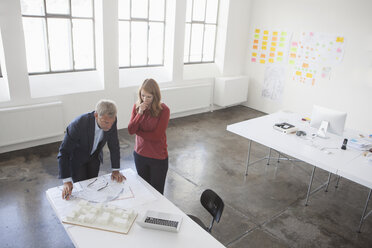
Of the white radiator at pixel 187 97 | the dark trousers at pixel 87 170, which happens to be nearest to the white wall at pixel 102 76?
the white radiator at pixel 187 97

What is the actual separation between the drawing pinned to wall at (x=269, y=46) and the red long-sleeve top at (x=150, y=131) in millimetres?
5283

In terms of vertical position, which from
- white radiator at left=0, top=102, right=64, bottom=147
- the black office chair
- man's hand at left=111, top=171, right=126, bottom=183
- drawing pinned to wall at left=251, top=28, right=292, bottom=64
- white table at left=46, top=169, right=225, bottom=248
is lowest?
white radiator at left=0, top=102, right=64, bottom=147

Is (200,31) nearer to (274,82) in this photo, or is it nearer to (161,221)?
(274,82)

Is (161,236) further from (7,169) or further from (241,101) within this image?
(241,101)

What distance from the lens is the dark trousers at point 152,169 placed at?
2980 mm

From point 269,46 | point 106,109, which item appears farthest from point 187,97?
point 106,109

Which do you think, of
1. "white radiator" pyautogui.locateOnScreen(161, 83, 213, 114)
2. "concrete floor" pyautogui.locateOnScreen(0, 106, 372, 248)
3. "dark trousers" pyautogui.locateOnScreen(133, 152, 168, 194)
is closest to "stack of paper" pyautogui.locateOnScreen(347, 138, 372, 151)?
"concrete floor" pyautogui.locateOnScreen(0, 106, 372, 248)

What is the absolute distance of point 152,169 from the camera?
3.01 metres

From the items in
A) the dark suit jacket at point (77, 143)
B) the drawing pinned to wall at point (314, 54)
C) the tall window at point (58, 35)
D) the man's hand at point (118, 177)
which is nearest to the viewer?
the dark suit jacket at point (77, 143)

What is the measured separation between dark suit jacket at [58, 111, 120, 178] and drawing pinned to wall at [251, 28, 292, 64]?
18.8ft

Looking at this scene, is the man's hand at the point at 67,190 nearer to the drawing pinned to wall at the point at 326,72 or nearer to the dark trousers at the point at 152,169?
the dark trousers at the point at 152,169

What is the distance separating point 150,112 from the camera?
2867 millimetres

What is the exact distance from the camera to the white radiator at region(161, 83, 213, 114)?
22.0ft

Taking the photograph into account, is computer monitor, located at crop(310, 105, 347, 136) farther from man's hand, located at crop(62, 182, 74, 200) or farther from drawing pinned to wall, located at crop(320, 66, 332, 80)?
man's hand, located at crop(62, 182, 74, 200)
